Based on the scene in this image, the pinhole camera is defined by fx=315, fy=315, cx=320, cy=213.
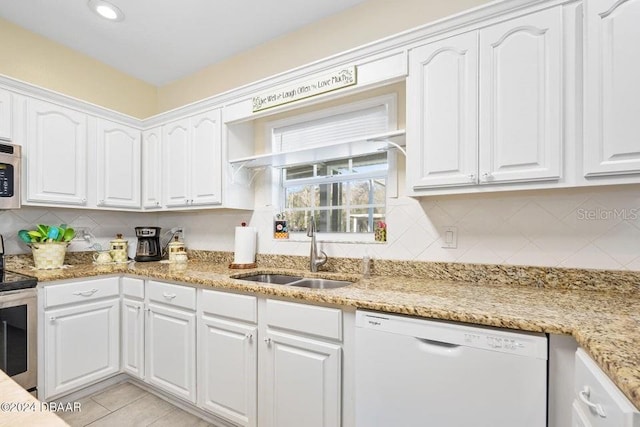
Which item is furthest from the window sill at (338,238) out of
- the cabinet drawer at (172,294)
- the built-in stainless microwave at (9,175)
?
the built-in stainless microwave at (9,175)

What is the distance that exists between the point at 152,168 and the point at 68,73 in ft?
3.37

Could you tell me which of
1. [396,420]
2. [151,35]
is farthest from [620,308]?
[151,35]

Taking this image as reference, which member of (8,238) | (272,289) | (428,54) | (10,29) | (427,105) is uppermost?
(10,29)

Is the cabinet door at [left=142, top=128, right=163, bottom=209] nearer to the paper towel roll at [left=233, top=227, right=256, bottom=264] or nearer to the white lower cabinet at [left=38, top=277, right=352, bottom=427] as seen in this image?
the white lower cabinet at [left=38, top=277, right=352, bottom=427]

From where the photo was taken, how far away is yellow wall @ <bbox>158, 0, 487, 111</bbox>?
202 cm

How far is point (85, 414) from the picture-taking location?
1994 millimetres

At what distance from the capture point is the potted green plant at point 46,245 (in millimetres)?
2264

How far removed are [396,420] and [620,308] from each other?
3.17 feet

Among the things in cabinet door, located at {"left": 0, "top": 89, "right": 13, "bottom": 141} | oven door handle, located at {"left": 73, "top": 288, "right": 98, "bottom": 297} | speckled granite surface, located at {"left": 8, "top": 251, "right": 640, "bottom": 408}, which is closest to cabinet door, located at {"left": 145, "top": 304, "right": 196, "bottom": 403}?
speckled granite surface, located at {"left": 8, "top": 251, "right": 640, "bottom": 408}

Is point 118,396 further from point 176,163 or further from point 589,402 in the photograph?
point 589,402

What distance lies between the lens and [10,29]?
238cm

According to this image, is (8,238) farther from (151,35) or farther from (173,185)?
(151,35)

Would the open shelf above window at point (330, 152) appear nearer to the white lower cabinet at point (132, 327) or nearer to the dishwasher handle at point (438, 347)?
the dishwasher handle at point (438, 347)

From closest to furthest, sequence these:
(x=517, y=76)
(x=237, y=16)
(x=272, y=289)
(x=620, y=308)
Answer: (x=620, y=308) < (x=517, y=76) < (x=272, y=289) < (x=237, y=16)
